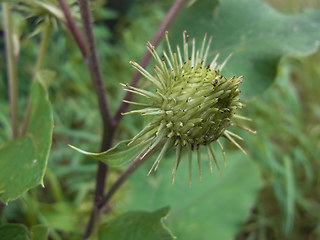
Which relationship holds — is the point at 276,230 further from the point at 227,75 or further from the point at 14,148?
the point at 14,148

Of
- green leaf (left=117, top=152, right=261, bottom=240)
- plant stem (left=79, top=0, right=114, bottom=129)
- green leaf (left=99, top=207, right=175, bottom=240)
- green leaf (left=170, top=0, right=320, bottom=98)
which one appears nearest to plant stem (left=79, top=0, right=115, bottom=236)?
plant stem (left=79, top=0, right=114, bottom=129)

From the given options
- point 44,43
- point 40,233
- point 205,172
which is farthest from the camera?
point 205,172

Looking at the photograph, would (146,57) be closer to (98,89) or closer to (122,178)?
(98,89)

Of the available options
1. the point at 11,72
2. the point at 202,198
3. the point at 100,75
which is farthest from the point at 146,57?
the point at 202,198

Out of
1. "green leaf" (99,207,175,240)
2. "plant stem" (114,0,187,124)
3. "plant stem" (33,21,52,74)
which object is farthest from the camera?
"plant stem" (33,21,52,74)

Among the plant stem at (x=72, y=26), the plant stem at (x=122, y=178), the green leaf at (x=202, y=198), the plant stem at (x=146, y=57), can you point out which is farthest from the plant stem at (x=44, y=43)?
the green leaf at (x=202, y=198)

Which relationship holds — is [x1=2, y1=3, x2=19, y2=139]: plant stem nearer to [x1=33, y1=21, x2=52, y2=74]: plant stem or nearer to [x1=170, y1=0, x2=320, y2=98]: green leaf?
[x1=33, y1=21, x2=52, y2=74]: plant stem

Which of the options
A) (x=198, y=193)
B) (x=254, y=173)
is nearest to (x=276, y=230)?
(x=254, y=173)
